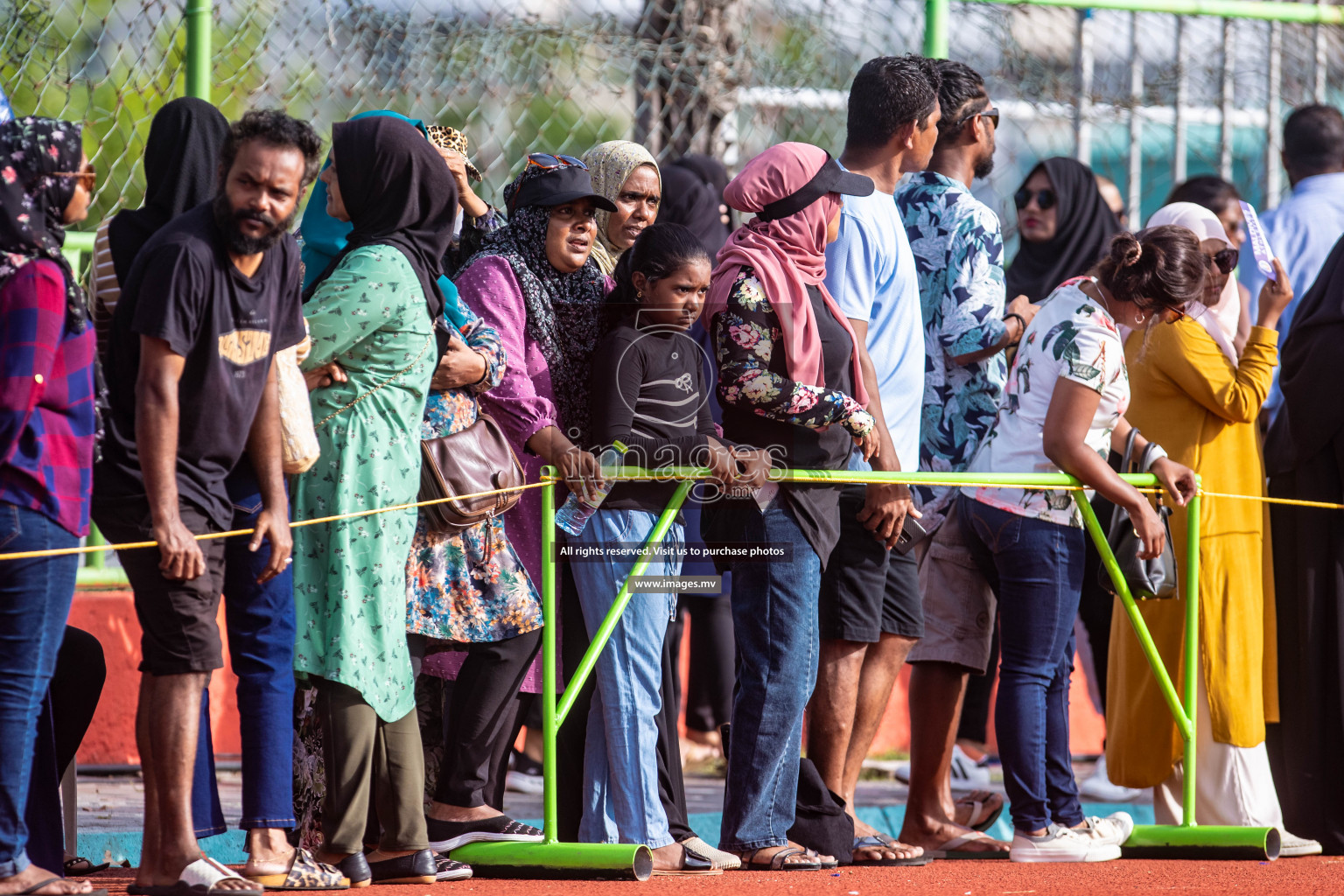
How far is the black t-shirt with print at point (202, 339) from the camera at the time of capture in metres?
3.38

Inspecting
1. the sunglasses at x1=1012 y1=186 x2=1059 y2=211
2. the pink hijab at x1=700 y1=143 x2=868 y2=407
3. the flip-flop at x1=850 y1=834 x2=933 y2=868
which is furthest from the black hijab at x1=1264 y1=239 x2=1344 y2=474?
the flip-flop at x1=850 y1=834 x2=933 y2=868

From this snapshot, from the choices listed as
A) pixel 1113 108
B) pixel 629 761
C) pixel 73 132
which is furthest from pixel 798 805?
pixel 1113 108

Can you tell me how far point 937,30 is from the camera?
233 inches

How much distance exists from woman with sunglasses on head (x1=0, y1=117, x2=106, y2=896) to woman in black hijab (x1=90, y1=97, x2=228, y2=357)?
31 cm

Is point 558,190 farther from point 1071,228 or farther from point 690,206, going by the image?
point 1071,228

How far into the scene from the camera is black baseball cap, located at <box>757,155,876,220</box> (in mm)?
4230

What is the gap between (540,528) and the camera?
4.27 metres

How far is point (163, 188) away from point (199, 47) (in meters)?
1.62

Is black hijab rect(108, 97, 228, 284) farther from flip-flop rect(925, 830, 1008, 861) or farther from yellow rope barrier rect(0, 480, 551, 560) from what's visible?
flip-flop rect(925, 830, 1008, 861)

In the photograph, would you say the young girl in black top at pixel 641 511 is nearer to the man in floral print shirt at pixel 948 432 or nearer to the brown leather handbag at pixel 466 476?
the brown leather handbag at pixel 466 476

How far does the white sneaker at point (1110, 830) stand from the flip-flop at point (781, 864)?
859mm

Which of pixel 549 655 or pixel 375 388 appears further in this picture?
pixel 549 655

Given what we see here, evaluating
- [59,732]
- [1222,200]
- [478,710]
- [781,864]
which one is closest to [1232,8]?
[1222,200]

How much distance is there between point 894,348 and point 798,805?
49.7 inches
